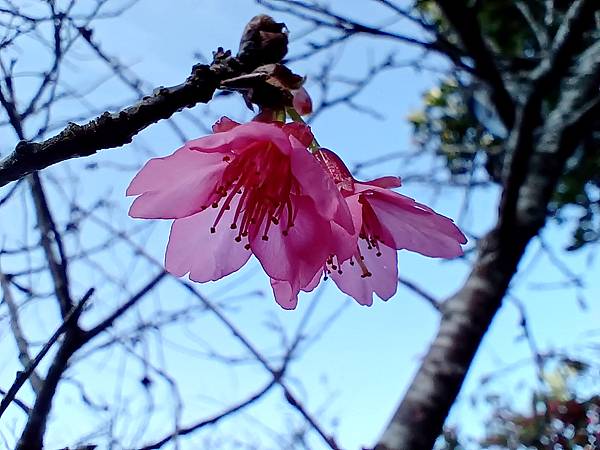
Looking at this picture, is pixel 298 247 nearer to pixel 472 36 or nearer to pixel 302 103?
pixel 302 103

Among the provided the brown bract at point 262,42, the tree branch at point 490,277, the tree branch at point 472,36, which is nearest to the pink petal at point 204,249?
the brown bract at point 262,42

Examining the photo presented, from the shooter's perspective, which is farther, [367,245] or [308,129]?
[367,245]

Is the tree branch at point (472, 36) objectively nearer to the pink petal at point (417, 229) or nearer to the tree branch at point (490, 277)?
the tree branch at point (490, 277)

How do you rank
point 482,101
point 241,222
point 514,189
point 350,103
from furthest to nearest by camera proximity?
point 482,101 → point 350,103 → point 514,189 → point 241,222

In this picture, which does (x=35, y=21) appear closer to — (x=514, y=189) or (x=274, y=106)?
(x=274, y=106)

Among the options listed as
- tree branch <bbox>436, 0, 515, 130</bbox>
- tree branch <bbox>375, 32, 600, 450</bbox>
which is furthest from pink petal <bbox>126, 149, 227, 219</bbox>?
tree branch <bbox>436, 0, 515, 130</bbox>

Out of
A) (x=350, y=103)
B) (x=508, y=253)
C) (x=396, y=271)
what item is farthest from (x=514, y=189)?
(x=396, y=271)

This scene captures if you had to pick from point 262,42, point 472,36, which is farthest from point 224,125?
point 472,36
